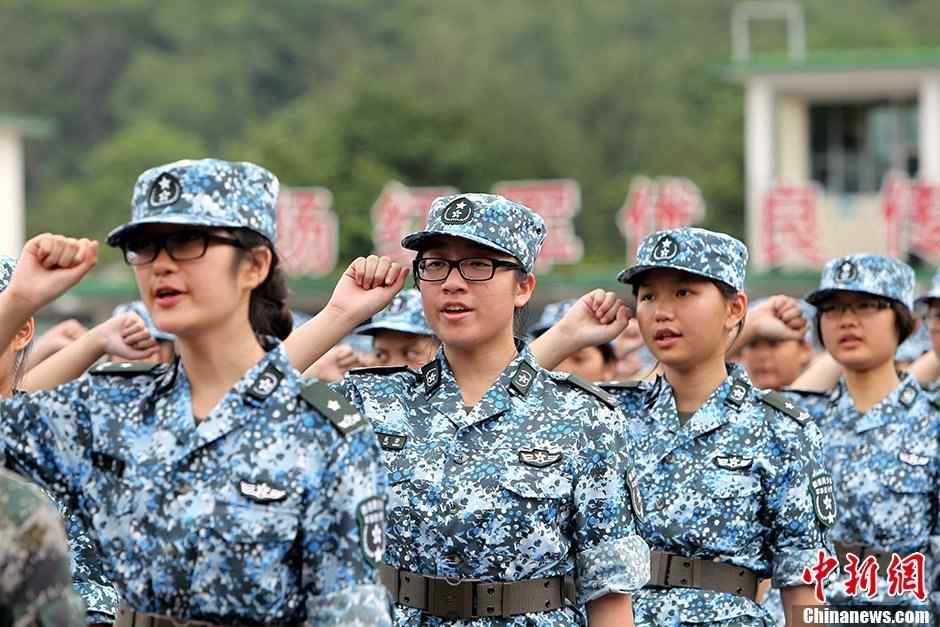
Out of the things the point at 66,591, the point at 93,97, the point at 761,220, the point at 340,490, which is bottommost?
the point at 66,591

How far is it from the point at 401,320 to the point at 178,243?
140 inches

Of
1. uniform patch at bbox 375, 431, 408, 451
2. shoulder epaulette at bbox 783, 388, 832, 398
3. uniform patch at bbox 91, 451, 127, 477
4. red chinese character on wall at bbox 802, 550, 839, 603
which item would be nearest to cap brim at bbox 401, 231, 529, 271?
uniform patch at bbox 375, 431, 408, 451

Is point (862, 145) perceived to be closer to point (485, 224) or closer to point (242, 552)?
point (485, 224)

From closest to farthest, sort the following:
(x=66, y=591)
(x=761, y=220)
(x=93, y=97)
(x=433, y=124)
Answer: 1. (x=66, y=591)
2. (x=761, y=220)
3. (x=433, y=124)
4. (x=93, y=97)

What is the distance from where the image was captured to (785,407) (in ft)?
23.9

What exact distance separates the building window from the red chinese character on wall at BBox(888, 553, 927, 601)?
96.7 ft

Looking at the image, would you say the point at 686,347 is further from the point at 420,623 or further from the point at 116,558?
the point at 116,558

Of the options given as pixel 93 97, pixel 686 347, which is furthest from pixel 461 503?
Answer: pixel 93 97

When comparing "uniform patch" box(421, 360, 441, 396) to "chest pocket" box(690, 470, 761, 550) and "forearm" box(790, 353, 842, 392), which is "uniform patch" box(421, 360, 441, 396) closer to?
"chest pocket" box(690, 470, 761, 550)

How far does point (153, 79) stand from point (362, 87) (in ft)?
70.2

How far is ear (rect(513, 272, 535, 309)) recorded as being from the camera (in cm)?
616

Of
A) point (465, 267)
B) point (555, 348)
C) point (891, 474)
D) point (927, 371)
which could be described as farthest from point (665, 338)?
point (927, 371)

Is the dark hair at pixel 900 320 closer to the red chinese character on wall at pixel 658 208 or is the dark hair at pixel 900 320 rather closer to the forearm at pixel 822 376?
the forearm at pixel 822 376

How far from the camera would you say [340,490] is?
15.6 ft
